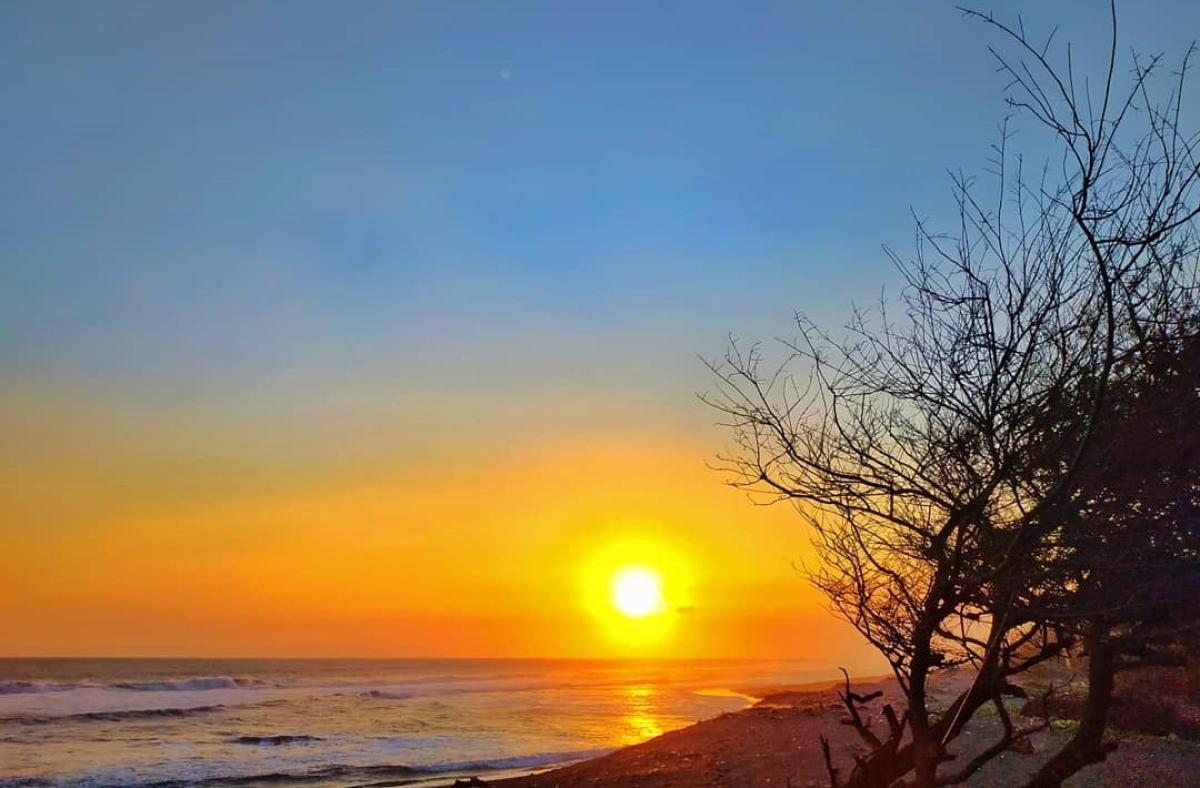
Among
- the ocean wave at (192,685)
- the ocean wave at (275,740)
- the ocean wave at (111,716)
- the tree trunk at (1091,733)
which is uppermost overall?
the tree trunk at (1091,733)

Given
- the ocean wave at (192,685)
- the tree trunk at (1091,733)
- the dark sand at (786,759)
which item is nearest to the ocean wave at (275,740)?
the dark sand at (786,759)

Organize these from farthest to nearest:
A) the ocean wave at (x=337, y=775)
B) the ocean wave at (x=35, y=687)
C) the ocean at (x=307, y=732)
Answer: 1. the ocean wave at (x=35, y=687)
2. the ocean at (x=307, y=732)
3. the ocean wave at (x=337, y=775)

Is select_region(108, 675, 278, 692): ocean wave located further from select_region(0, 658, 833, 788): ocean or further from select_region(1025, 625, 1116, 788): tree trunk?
select_region(1025, 625, 1116, 788): tree trunk

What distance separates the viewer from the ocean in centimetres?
2441

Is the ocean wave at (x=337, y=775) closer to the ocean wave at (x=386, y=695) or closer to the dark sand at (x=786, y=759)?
the dark sand at (x=786, y=759)

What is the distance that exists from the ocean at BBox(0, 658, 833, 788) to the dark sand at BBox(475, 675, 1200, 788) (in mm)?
3441

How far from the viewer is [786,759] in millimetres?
18750

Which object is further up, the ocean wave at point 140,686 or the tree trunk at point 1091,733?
the tree trunk at point 1091,733

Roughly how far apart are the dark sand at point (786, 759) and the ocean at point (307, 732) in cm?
344

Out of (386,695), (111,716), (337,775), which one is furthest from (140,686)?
(337,775)

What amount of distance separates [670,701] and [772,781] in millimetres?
36190

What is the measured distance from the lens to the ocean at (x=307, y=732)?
80.1 ft

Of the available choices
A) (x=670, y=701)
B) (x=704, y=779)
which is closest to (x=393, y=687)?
(x=670, y=701)

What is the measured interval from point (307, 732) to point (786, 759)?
877 inches
